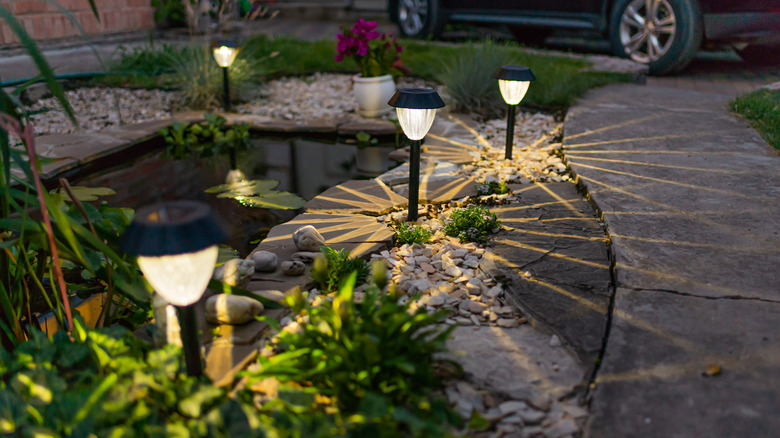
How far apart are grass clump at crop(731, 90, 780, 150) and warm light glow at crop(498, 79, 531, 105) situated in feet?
5.09

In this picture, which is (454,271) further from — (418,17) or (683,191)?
(418,17)

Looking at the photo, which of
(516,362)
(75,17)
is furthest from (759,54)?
(75,17)

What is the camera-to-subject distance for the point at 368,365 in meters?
1.43

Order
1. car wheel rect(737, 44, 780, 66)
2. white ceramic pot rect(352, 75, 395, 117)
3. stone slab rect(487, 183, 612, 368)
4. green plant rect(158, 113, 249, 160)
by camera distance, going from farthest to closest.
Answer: car wheel rect(737, 44, 780, 66), white ceramic pot rect(352, 75, 395, 117), green plant rect(158, 113, 249, 160), stone slab rect(487, 183, 612, 368)

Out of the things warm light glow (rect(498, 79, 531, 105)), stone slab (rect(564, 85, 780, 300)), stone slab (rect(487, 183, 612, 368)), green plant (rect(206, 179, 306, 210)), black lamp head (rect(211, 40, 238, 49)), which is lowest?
green plant (rect(206, 179, 306, 210))

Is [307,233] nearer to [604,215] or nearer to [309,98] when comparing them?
[604,215]

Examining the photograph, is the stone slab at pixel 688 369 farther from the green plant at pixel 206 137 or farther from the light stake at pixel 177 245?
the green plant at pixel 206 137

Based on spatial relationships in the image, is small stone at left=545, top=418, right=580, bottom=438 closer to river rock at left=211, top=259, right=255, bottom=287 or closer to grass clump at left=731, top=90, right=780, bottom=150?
river rock at left=211, top=259, right=255, bottom=287

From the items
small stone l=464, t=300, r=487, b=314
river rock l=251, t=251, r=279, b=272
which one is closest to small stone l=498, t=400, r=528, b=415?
small stone l=464, t=300, r=487, b=314

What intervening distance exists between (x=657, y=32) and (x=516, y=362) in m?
5.18

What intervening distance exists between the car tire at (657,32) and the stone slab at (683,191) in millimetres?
1001

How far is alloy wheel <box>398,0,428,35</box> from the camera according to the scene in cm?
780

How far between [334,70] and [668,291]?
5.48 m

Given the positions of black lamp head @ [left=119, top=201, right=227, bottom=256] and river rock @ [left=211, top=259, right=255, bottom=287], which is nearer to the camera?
black lamp head @ [left=119, top=201, right=227, bottom=256]
